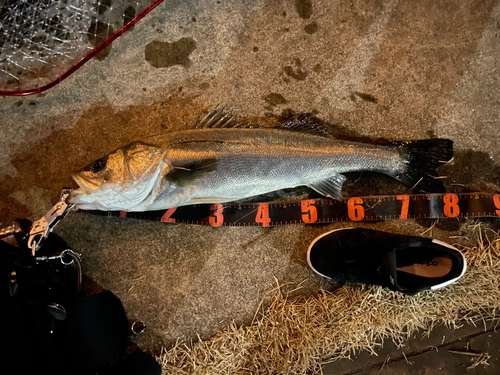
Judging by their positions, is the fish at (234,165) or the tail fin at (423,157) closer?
the fish at (234,165)

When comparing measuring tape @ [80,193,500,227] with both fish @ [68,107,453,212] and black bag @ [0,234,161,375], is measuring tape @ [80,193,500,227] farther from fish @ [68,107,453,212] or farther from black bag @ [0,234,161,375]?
black bag @ [0,234,161,375]

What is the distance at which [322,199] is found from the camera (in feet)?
10.0

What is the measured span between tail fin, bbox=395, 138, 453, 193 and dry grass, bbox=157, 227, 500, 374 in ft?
3.09

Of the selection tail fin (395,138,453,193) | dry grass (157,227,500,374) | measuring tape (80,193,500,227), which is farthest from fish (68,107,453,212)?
dry grass (157,227,500,374)

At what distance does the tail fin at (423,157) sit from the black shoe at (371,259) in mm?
582

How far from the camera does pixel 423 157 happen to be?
2.85 m

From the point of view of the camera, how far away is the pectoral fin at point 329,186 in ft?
9.37

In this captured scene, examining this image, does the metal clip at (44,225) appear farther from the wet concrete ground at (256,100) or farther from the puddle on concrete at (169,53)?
the puddle on concrete at (169,53)

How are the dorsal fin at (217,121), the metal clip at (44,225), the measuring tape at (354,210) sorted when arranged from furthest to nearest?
the measuring tape at (354,210), the dorsal fin at (217,121), the metal clip at (44,225)

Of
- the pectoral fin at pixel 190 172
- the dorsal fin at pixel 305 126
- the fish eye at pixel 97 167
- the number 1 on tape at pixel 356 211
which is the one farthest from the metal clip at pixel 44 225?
the number 1 on tape at pixel 356 211

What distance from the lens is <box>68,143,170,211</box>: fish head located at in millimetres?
2463

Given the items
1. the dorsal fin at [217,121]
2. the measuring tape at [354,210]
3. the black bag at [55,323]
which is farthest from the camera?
the measuring tape at [354,210]

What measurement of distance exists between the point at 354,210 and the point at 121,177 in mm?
2192

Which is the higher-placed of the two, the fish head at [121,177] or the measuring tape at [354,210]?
the fish head at [121,177]
